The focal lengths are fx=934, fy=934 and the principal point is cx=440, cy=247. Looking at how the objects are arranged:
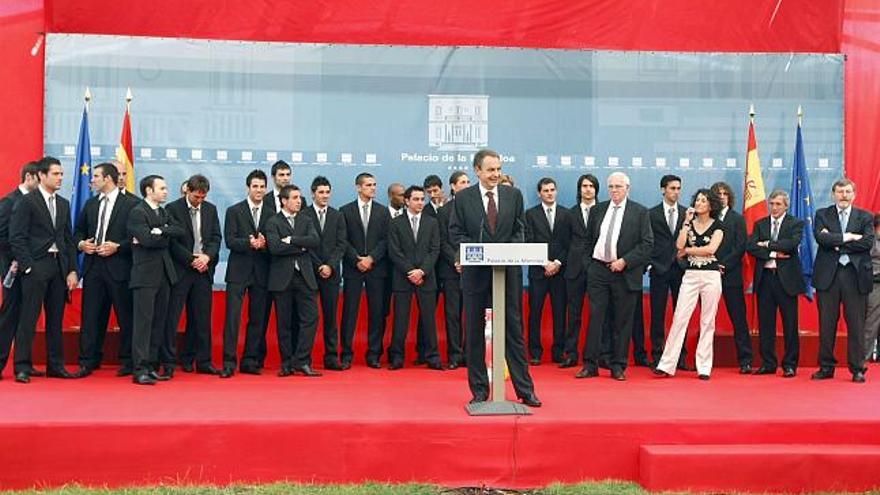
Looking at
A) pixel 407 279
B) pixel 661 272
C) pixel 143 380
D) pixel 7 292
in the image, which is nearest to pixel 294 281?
pixel 407 279

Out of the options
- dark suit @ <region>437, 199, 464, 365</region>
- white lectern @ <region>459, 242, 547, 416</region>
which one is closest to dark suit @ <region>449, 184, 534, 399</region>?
white lectern @ <region>459, 242, 547, 416</region>

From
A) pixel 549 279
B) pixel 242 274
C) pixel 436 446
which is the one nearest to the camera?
pixel 436 446

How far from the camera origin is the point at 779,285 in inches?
268

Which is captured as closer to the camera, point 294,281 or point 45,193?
point 45,193

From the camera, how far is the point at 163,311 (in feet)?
21.1

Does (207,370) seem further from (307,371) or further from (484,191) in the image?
(484,191)

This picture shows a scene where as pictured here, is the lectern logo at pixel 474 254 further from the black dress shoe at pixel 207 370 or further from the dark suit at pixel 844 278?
the dark suit at pixel 844 278

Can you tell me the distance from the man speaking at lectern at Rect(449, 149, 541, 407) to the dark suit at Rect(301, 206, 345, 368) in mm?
1943

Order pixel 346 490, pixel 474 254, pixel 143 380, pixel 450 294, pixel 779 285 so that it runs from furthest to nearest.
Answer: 1. pixel 450 294
2. pixel 779 285
3. pixel 143 380
4. pixel 474 254
5. pixel 346 490

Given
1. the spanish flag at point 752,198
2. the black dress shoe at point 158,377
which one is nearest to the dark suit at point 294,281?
the black dress shoe at point 158,377

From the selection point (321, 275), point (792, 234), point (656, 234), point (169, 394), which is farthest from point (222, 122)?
point (792, 234)

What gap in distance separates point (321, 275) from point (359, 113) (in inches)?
61.4

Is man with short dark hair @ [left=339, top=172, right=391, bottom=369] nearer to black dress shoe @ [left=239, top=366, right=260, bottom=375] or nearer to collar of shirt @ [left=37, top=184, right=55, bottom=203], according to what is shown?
black dress shoe @ [left=239, top=366, right=260, bottom=375]

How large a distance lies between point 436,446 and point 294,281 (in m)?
2.42
